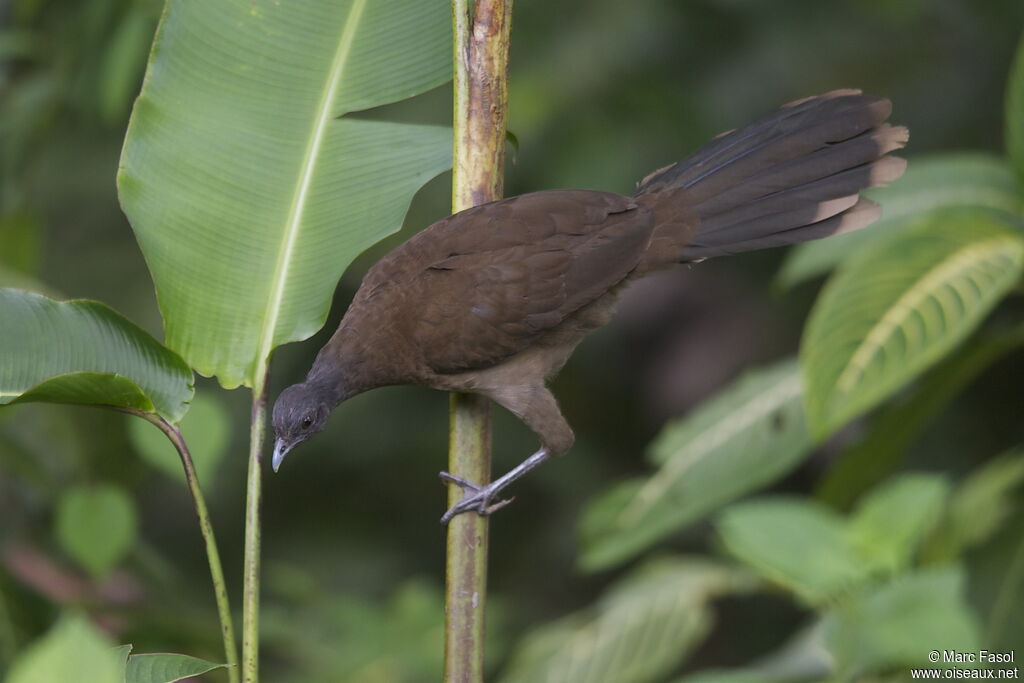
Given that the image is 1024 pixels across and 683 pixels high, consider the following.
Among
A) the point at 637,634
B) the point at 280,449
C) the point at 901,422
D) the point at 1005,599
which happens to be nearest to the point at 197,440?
the point at 280,449

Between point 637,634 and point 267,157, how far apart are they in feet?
5.09

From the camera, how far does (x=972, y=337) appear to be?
9.65 feet

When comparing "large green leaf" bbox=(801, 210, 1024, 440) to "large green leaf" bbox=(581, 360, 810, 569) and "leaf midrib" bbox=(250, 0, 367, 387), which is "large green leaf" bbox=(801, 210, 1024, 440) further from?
"leaf midrib" bbox=(250, 0, 367, 387)

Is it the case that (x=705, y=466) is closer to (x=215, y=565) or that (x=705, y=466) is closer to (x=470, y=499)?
(x=470, y=499)

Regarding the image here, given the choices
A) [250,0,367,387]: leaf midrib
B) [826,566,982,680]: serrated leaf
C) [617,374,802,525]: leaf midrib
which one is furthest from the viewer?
[617,374,802,525]: leaf midrib

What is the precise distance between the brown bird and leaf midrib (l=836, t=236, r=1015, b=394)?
0.30m

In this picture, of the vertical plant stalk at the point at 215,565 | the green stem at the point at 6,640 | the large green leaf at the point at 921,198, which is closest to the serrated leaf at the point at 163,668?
the vertical plant stalk at the point at 215,565

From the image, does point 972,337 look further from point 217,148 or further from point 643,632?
point 217,148

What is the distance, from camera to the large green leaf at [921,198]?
282 centimetres

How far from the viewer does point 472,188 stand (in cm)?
184

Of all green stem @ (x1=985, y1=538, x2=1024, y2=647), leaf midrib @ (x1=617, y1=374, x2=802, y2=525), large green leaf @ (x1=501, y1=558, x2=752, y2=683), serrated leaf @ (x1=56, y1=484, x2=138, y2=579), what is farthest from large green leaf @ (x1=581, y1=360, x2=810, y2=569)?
serrated leaf @ (x1=56, y1=484, x2=138, y2=579)

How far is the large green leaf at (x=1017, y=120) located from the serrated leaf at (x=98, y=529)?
7.69 ft

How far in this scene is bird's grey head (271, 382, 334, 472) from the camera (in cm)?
229

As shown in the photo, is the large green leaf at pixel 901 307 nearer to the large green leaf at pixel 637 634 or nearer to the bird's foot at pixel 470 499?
the large green leaf at pixel 637 634
